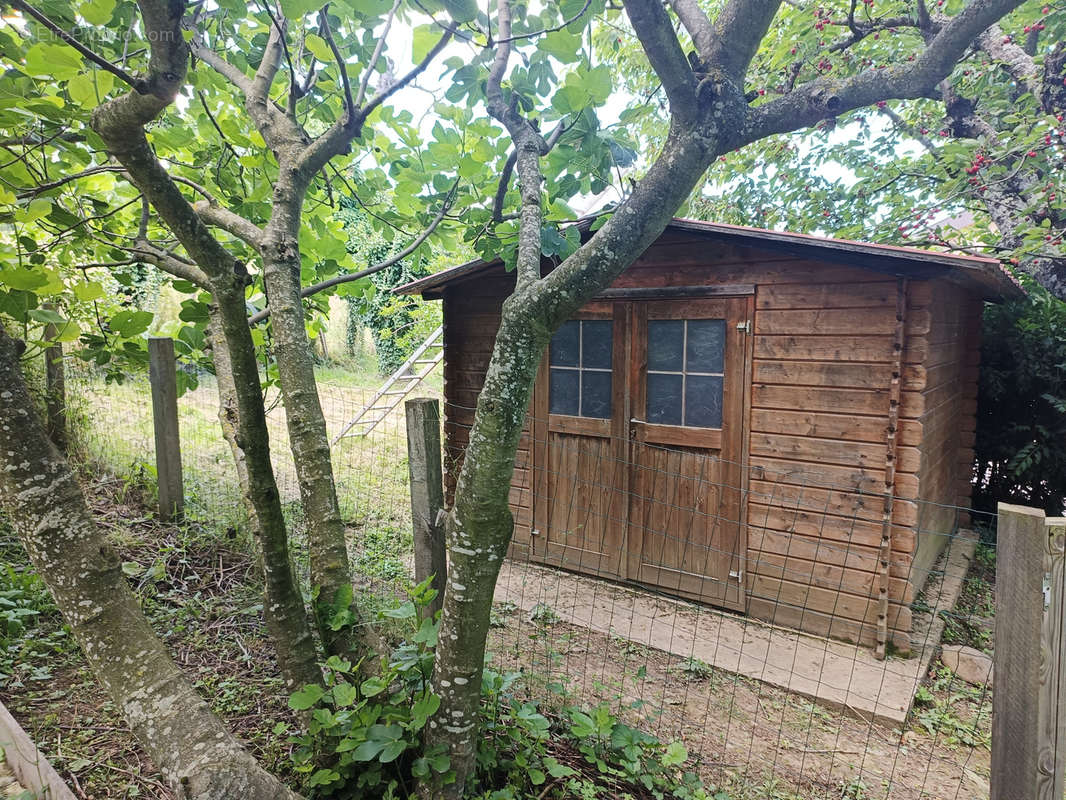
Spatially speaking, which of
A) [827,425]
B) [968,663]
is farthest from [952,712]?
[827,425]

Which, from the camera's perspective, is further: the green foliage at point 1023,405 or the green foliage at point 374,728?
the green foliage at point 1023,405

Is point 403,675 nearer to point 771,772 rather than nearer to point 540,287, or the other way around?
point 540,287

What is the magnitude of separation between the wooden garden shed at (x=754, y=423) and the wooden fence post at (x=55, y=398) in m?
2.73

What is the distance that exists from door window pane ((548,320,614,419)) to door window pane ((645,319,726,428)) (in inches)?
15.4

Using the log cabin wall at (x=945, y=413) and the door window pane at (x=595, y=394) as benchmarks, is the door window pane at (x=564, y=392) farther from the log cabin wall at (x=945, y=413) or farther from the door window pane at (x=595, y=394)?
the log cabin wall at (x=945, y=413)

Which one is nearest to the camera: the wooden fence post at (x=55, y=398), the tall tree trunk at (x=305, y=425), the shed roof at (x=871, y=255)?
the tall tree trunk at (x=305, y=425)

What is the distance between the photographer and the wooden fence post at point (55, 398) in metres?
4.06

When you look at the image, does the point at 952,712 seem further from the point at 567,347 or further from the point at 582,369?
the point at 567,347

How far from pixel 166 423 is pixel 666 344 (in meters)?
3.74

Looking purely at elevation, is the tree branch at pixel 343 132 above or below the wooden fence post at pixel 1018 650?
above

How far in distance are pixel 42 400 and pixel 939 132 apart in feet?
29.9

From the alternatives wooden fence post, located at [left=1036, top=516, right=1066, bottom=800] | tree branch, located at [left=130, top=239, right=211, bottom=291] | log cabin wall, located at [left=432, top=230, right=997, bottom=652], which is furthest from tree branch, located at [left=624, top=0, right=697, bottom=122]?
log cabin wall, located at [left=432, top=230, right=997, bottom=652]

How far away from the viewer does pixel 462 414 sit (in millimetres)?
5379

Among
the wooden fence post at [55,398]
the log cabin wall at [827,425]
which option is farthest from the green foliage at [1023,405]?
the wooden fence post at [55,398]
